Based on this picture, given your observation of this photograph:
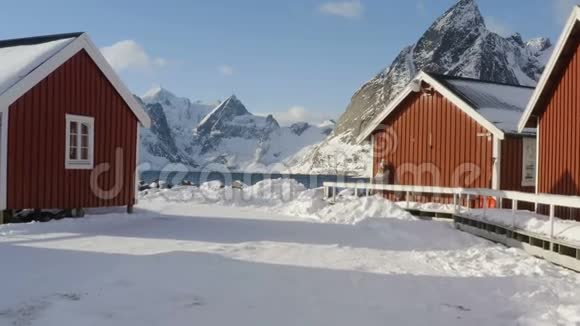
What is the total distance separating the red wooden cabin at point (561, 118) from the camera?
1252 centimetres

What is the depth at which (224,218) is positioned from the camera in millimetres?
16203

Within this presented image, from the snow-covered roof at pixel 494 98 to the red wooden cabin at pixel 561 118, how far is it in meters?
2.35

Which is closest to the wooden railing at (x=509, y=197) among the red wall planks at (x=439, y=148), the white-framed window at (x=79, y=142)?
the red wall planks at (x=439, y=148)

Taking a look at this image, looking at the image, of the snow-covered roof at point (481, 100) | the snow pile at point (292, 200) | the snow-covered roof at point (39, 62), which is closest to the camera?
the snow-covered roof at point (39, 62)

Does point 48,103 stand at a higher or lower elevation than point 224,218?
higher

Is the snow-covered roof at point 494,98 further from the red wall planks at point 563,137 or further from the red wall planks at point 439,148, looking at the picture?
the red wall planks at point 563,137

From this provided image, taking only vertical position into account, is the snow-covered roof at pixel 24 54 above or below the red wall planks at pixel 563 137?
above

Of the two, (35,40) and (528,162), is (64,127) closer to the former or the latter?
(35,40)

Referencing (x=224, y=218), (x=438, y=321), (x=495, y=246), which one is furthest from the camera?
(x=224, y=218)

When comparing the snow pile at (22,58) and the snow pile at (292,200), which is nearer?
the snow pile at (22,58)

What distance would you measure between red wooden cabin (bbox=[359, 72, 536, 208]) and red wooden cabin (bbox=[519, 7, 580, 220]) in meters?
2.35

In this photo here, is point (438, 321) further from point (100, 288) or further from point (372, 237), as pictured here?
point (372, 237)

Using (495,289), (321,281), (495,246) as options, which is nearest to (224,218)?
(495,246)

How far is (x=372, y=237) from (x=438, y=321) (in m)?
6.59
